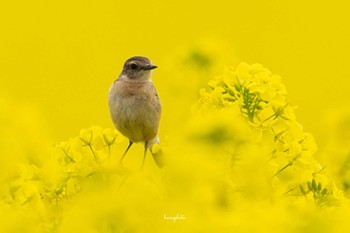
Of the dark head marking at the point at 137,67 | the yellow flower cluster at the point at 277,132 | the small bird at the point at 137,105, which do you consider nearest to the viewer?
the yellow flower cluster at the point at 277,132

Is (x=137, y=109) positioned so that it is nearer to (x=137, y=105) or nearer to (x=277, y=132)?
(x=137, y=105)

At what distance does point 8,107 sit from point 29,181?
37cm

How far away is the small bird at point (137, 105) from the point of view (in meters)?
5.55

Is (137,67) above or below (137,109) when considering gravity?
above

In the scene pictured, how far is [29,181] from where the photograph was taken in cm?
256

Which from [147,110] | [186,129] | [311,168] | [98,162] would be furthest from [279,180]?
[147,110]

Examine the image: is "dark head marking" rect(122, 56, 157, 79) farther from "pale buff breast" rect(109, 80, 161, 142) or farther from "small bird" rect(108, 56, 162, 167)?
"pale buff breast" rect(109, 80, 161, 142)

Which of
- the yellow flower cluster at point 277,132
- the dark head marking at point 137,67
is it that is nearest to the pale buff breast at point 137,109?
the dark head marking at point 137,67

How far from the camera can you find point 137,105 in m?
5.70

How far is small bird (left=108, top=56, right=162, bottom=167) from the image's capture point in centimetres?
555

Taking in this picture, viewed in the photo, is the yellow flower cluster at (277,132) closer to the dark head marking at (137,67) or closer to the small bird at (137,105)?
the small bird at (137,105)

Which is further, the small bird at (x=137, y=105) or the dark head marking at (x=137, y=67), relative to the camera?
the dark head marking at (x=137, y=67)

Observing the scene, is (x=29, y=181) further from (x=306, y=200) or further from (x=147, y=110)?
(x=147, y=110)

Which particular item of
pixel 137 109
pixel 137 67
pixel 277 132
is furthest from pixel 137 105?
pixel 277 132
